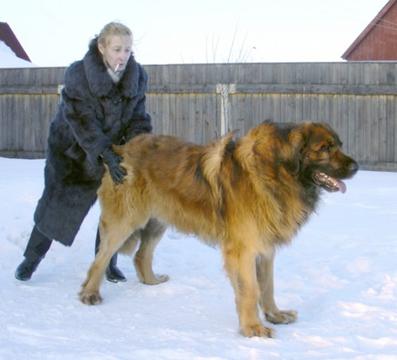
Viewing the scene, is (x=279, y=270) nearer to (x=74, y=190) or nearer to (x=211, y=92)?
(x=74, y=190)

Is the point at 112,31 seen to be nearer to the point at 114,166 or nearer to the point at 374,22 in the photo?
the point at 114,166

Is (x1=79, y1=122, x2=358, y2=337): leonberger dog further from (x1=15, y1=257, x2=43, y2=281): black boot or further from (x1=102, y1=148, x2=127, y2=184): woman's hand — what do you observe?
(x1=15, y1=257, x2=43, y2=281): black boot

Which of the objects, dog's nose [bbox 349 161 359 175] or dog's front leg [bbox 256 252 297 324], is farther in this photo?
dog's front leg [bbox 256 252 297 324]

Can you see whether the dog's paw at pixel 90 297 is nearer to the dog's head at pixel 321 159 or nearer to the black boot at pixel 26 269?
the black boot at pixel 26 269

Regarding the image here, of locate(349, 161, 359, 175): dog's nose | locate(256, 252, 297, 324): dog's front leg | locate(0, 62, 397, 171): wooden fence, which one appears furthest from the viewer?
locate(0, 62, 397, 171): wooden fence

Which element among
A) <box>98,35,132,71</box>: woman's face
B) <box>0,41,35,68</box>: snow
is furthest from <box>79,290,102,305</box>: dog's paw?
<box>0,41,35,68</box>: snow

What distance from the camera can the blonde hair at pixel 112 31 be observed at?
4.96 metres

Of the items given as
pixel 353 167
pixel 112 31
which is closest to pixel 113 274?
pixel 112 31

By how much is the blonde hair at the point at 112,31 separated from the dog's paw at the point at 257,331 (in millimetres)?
2341

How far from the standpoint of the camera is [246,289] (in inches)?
167

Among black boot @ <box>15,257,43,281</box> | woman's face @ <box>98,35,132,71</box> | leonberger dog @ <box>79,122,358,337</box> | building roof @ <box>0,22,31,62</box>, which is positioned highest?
building roof @ <box>0,22,31,62</box>

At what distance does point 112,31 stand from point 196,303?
2.12 meters

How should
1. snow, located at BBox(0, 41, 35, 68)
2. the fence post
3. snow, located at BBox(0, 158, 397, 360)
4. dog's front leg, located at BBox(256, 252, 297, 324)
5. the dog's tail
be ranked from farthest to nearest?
1. snow, located at BBox(0, 41, 35, 68)
2. the fence post
3. dog's front leg, located at BBox(256, 252, 297, 324)
4. the dog's tail
5. snow, located at BBox(0, 158, 397, 360)

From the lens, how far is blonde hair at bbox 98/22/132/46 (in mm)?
4965
